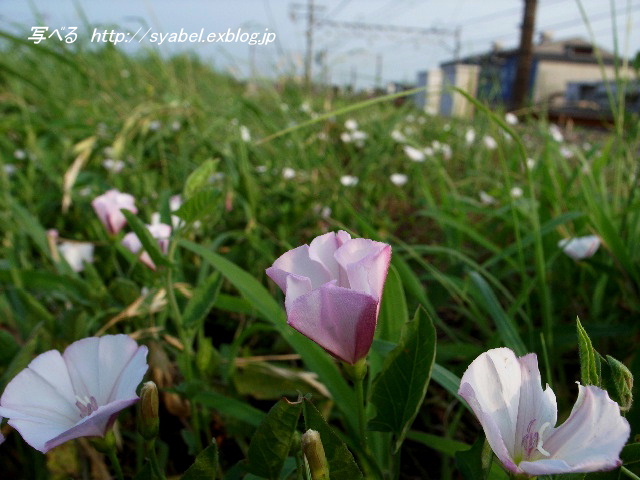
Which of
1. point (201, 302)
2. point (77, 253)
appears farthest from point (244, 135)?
point (201, 302)

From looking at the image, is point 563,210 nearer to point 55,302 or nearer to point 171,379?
point 171,379

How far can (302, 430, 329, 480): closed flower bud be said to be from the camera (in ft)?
1.24

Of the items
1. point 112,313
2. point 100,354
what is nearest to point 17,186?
point 112,313

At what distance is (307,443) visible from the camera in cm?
38

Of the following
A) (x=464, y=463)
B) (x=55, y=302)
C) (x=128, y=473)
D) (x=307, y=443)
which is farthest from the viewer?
(x=55, y=302)

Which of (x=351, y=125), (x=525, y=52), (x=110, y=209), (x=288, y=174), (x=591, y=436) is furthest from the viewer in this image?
(x=525, y=52)

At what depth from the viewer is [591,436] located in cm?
35

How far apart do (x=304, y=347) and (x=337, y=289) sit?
0.33 m

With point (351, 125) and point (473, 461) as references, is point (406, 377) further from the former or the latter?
point (351, 125)

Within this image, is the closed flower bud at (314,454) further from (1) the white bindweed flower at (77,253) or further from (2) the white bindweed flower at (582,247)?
(1) the white bindweed flower at (77,253)

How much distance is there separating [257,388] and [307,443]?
1.59ft

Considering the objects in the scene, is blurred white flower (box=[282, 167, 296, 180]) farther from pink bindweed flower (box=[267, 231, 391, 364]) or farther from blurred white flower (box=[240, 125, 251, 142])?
pink bindweed flower (box=[267, 231, 391, 364])

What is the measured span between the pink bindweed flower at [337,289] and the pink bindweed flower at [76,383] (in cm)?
15

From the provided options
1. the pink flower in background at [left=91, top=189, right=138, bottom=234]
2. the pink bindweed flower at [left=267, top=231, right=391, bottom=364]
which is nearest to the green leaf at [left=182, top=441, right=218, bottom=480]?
the pink bindweed flower at [left=267, top=231, right=391, bottom=364]
